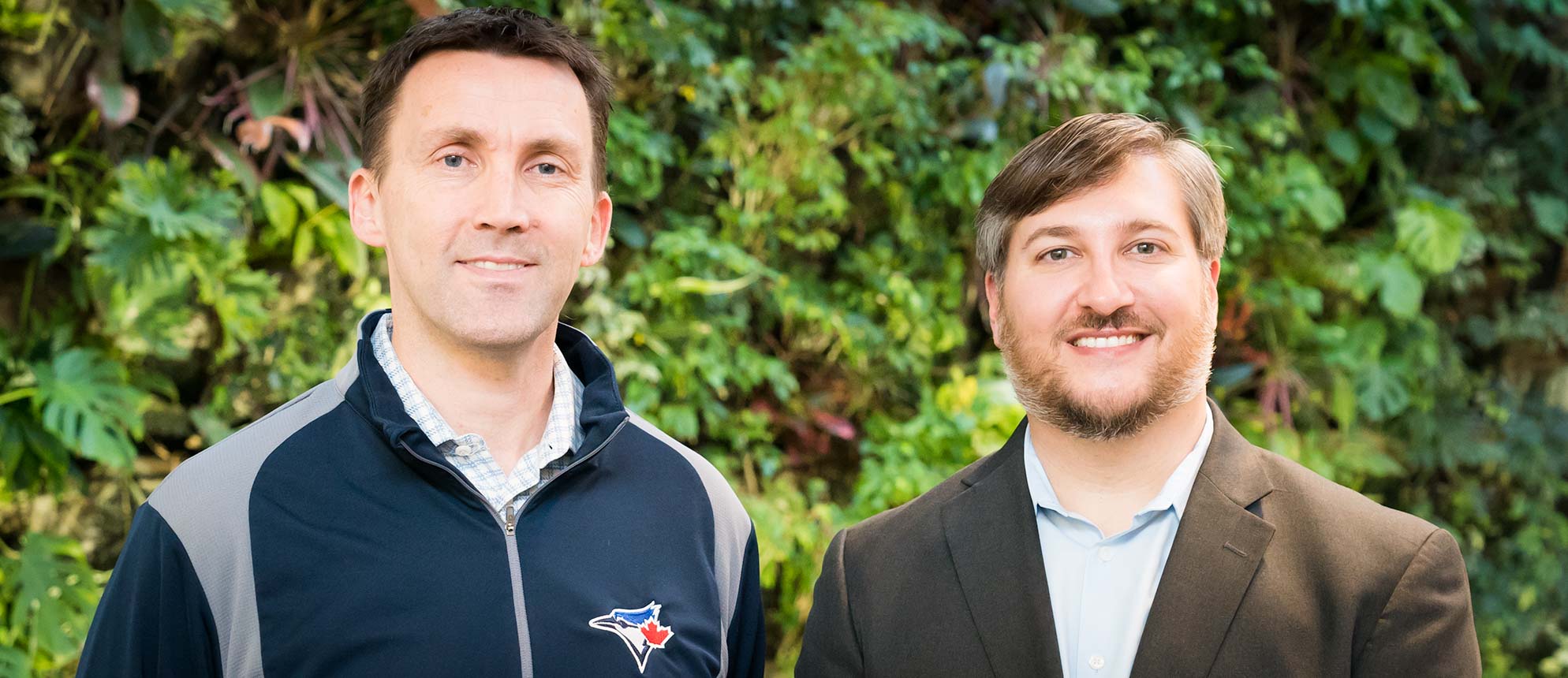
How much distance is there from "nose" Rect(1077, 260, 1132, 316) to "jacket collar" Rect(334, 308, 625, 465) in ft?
2.09

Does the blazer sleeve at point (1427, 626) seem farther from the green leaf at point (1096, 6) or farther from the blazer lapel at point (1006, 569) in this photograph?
the green leaf at point (1096, 6)

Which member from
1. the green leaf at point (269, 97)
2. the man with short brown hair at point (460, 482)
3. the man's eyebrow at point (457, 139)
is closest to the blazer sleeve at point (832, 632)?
the man with short brown hair at point (460, 482)

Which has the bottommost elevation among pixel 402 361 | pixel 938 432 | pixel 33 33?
pixel 938 432

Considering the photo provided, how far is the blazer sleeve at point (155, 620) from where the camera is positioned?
4.63 feet

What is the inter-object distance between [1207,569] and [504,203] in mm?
996

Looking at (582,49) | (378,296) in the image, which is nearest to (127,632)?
(582,49)

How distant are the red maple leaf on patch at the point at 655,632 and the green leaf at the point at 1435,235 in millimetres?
3738

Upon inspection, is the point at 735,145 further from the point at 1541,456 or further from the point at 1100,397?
the point at 1541,456

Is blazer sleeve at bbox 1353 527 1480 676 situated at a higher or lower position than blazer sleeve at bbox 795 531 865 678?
higher

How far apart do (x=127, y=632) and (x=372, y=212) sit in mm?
614

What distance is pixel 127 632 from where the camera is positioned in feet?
4.63

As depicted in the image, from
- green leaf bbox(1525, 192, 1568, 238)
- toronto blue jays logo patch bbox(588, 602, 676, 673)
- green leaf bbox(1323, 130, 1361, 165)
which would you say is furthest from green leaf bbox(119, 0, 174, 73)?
green leaf bbox(1525, 192, 1568, 238)

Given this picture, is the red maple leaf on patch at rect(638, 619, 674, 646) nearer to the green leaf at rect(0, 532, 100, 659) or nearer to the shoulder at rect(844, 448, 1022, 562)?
the shoulder at rect(844, 448, 1022, 562)

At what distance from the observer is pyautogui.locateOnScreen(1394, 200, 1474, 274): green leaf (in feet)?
14.6
